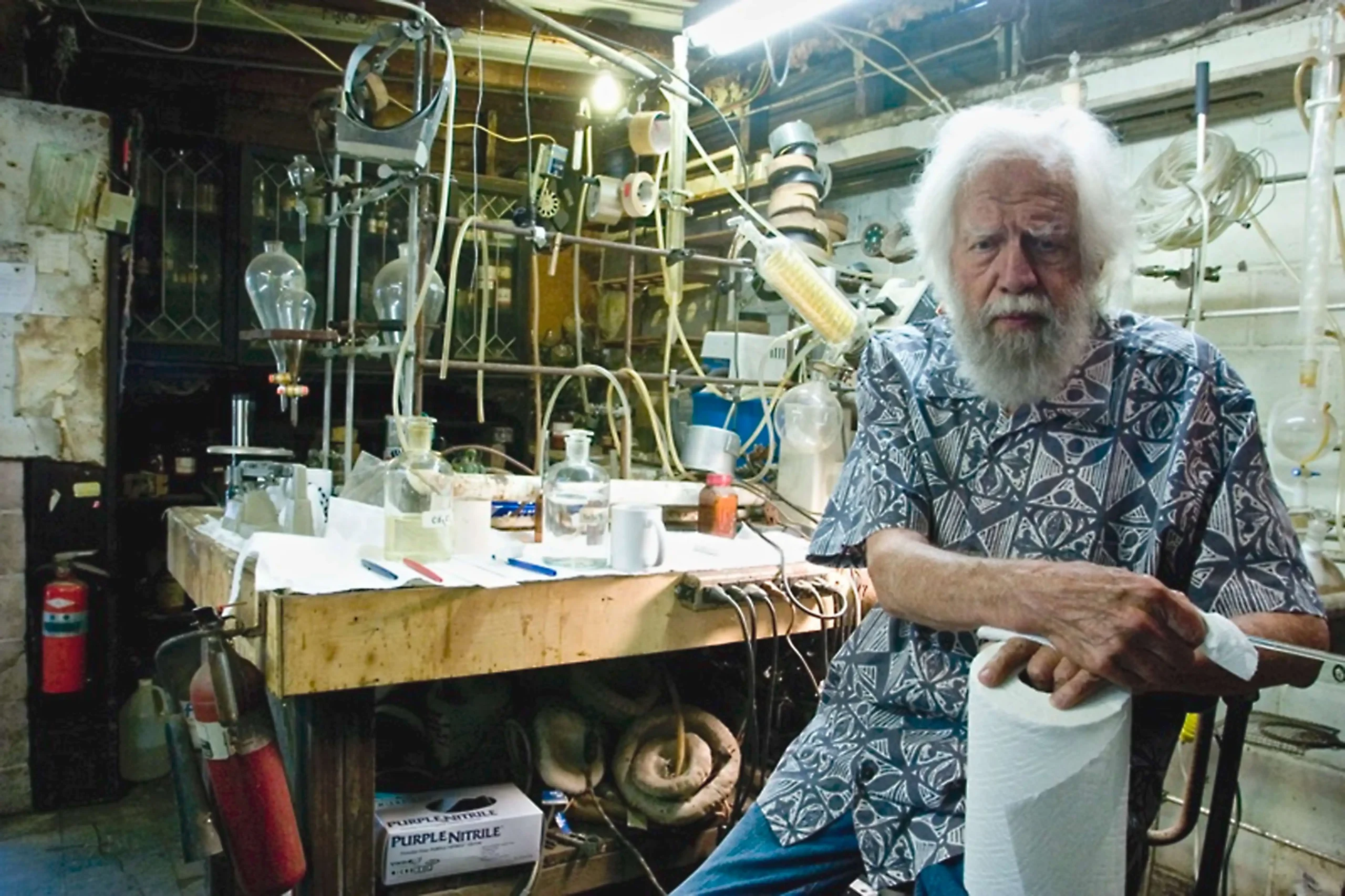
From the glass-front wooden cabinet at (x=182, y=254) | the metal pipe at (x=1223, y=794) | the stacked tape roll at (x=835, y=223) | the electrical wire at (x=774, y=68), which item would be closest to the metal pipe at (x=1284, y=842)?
the metal pipe at (x=1223, y=794)

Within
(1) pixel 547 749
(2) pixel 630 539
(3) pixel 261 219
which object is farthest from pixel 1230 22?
(3) pixel 261 219

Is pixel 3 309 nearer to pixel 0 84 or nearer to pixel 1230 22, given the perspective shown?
pixel 0 84

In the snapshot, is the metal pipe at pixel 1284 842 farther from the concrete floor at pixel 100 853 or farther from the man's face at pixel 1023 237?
the concrete floor at pixel 100 853

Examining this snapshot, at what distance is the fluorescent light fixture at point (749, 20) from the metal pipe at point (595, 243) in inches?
22.3

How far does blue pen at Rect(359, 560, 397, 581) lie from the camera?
147 centimetres

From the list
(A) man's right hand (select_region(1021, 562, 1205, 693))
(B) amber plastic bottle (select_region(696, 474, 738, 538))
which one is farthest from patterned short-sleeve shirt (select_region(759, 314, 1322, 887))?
(B) amber plastic bottle (select_region(696, 474, 738, 538))

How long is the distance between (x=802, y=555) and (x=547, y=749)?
0.67 metres

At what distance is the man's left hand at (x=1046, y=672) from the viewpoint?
0.81 metres

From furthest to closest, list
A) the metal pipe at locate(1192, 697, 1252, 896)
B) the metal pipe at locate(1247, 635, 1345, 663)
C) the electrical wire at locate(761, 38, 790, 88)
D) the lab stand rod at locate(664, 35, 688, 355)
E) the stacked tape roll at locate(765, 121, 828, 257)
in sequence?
the electrical wire at locate(761, 38, 790, 88) < the stacked tape roll at locate(765, 121, 828, 257) < the lab stand rod at locate(664, 35, 688, 355) < the metal pipe at locate(1192, 697, 1252, 896) < the metal pipe at locate(1247, 635, 1345, 663)

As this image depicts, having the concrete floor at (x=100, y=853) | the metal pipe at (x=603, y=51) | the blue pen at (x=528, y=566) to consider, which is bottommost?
the concrete floor at (x=100, y=853)

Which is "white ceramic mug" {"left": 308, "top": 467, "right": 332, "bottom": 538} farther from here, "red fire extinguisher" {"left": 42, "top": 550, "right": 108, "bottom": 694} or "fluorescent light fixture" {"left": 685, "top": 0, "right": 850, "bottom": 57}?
"red fire extinguisher" {"left": 42, "top": 550, "right": 108, "bottom": 694}

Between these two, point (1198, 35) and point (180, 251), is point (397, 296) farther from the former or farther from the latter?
point (1198, 35)

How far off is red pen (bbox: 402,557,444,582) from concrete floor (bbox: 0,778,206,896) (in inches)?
52.8

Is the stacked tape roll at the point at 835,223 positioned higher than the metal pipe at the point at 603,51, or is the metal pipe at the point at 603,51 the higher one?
the metal pipe at the point at 603,51
